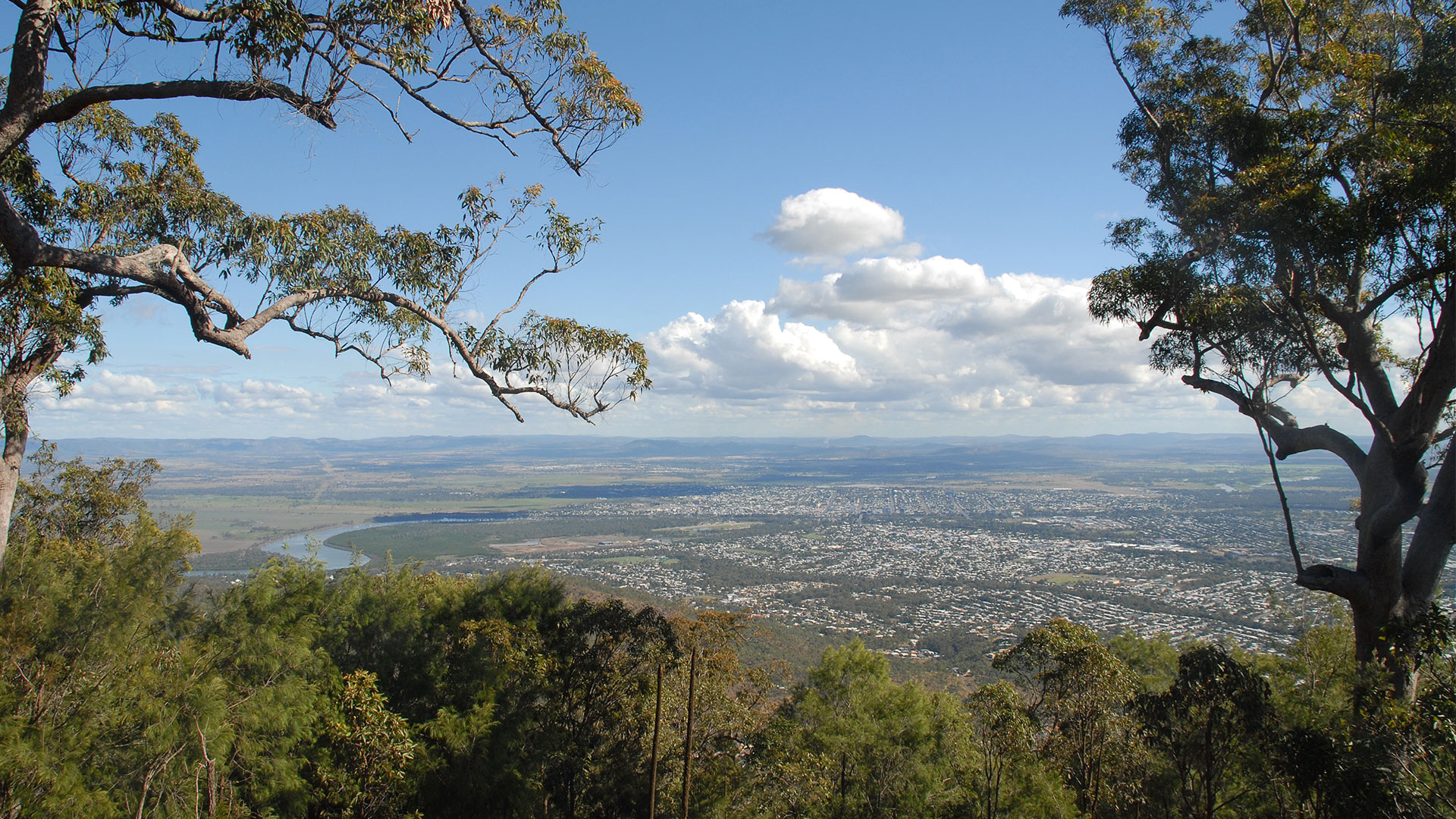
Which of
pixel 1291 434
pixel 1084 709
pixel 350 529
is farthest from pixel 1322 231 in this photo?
pixel 350 529

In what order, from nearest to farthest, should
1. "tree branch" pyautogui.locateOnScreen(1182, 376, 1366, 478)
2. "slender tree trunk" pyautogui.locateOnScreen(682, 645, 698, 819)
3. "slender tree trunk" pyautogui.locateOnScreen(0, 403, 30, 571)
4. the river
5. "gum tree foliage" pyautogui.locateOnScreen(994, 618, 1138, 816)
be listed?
1. "slender tree trunk" pyautogui.locateOnScreen(0, 403, 30, 571)
2. "slender tree trunk" pyautogui.locateOnScreen(682, 645, 698, 819)
3. "tree branch" pyautogui.locateOnScreen(1182, 376, 1366, 478)
4. "gum tree foliage" pyautogui.locateOnScreen(994, 618, 1138, 816)
5. the river

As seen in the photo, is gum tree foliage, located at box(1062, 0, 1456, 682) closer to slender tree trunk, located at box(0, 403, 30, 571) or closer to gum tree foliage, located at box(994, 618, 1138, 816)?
gum tree foliage, located at box(994, 618, 1138, 816)

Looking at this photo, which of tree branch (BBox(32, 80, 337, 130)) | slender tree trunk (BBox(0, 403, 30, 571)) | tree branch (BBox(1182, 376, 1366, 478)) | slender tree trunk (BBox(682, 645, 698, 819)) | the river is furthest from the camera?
the river

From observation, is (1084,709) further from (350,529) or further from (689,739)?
(350,529)

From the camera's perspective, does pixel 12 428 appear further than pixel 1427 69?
No

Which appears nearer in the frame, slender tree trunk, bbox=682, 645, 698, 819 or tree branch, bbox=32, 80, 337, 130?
tree branch, bbox=32, 80, 337, 130

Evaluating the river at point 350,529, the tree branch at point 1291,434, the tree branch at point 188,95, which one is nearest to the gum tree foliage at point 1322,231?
the tree branch at point 1291,434

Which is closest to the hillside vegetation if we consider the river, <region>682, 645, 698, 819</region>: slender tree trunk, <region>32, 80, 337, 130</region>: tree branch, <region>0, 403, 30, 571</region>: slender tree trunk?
<region>682, 645, 698, 819</region>: slender tree trunk

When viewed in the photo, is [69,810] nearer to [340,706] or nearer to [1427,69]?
[340,706]

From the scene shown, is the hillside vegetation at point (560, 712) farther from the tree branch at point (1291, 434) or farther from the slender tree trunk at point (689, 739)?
the tree branch at point (1291, 434)

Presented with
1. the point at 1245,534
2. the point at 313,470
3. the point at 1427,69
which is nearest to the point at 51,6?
the point at 1427,69

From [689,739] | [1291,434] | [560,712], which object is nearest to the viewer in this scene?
[689,739]
